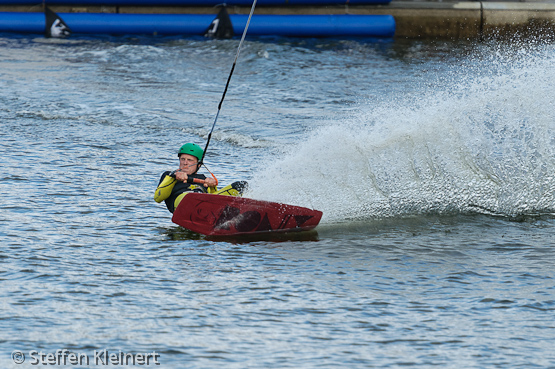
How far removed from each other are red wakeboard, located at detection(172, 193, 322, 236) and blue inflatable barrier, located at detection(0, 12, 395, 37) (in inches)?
600

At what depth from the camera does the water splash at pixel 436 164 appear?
358 inches

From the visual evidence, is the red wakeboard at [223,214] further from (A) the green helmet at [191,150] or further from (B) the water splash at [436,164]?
(A) the green helmet at [191,150]

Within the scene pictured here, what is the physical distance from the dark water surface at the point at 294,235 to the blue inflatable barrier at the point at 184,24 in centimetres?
676

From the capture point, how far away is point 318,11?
23688 mm

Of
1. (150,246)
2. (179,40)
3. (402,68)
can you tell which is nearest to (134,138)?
(150,246)

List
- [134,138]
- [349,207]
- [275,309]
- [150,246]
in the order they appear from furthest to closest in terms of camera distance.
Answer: [134,138] → [349,207] → [150,246] → [275,309]

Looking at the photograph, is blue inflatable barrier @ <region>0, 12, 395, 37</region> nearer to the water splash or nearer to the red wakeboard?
the water splash

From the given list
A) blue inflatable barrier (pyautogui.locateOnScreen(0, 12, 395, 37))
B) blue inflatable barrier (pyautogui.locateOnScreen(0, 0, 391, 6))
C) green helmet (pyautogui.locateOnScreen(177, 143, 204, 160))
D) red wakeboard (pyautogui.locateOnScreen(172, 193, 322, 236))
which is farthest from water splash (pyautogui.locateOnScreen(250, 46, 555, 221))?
blue inflatable barrier (pyautogui.locateOnScreen(0, 0, 391, 6))

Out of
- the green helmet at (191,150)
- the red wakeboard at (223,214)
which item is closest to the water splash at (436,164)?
the red wakeboard at (223,214)

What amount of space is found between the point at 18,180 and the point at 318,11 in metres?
15.3

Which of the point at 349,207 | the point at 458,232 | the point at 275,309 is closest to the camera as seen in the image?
the point at 275,309

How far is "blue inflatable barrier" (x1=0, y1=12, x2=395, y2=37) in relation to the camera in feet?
74.9

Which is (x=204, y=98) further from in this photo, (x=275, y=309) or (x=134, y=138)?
(x=275, y=309)

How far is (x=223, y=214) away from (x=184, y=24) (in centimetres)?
1575
